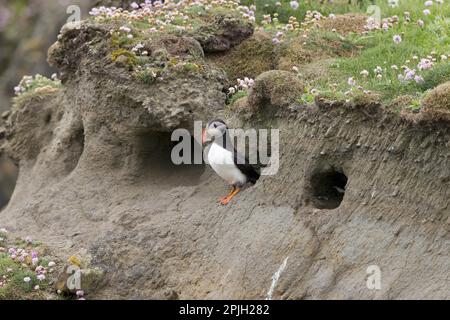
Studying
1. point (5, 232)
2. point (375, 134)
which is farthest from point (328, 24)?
point (5, 232)

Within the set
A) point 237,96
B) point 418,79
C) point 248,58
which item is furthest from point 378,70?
→ point 248,58

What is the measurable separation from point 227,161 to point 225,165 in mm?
52

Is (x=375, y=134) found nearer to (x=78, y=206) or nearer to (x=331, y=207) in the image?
(x=331, y=207)

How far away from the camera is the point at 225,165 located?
11828mm

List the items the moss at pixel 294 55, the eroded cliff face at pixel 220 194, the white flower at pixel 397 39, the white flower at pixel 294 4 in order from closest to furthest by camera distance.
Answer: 1. the eroded cliff face at pixel 220 194
2. the white flower at pixel 397 39
3. the moss at pixel 294 55
4. the white flower at pixel 294 4

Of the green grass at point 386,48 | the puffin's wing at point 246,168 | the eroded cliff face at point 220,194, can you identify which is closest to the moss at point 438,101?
the eroded cliff face at point 220,194

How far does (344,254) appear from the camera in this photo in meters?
10.5

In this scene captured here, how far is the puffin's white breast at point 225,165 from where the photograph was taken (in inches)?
465

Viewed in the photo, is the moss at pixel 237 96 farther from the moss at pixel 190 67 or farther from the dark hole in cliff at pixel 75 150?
the dark hole in cliff at pixel 75 150

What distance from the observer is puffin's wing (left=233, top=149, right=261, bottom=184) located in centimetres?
1182

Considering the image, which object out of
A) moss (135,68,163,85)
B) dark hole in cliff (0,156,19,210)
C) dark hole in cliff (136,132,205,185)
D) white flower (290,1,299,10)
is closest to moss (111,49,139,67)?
moss (135,68,163,85)

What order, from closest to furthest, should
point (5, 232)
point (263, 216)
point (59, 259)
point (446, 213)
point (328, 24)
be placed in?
point (446, 213) → point (263, 216) → point (59, 259) → point (5, 232) → point (328, 24)

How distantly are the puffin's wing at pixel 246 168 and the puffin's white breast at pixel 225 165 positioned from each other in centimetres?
4
